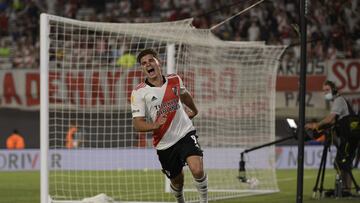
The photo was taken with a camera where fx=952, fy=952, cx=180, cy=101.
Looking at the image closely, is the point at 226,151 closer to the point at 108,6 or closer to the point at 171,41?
the point at 171,41

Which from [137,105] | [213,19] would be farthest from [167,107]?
[213,19]

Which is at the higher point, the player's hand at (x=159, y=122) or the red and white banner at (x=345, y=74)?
the red and white banner at (x=345, y=74)

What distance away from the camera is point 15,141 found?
2695cm

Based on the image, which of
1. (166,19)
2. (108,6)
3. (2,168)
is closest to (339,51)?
(166,19)

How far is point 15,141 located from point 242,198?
1280cm

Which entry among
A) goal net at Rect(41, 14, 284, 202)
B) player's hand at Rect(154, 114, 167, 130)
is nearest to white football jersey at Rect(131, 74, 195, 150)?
player's hand at Rect(154, 114, 167, 130)

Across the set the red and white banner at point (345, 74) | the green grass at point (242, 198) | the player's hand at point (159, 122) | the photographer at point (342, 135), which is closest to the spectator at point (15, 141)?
the green grass at point (242, 198)

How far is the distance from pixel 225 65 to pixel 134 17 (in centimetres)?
1373

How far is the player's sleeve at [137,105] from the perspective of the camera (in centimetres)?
1005

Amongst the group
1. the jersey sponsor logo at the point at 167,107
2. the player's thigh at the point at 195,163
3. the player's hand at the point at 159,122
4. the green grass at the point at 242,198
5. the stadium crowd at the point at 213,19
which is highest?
the stadium crowd at the point at 213,19

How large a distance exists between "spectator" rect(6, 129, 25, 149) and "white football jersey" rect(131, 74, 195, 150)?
56.4 feet

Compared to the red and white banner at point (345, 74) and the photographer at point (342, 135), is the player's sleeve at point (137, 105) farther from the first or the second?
the red and white banner at point (345, 74)

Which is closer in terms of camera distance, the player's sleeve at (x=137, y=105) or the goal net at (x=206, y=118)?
the player's sleeve at (x=137, y=105)

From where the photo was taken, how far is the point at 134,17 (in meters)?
31.7
